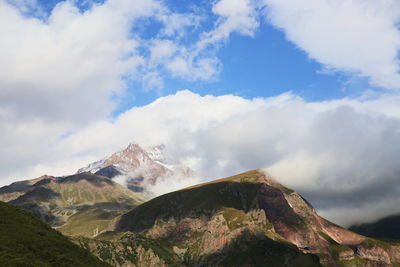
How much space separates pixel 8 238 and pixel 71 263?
33768 millimetres

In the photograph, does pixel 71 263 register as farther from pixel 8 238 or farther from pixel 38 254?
pixel 8 238

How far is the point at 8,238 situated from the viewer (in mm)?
196375

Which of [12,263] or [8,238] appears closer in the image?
[12,263]

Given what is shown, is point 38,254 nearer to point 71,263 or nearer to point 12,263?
point 71,263

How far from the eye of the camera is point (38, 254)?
19425cm

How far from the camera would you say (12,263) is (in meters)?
Answer: 164

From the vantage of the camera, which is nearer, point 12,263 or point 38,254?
point 12,263

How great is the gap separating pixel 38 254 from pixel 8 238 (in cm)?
1774

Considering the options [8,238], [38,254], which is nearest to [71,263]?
[38,254]

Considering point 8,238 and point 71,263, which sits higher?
point 8,238

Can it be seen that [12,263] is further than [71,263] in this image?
No

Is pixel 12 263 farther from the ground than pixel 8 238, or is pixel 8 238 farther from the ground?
pixel 8 238

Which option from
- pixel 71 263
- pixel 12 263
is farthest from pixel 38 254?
pixel 12 263

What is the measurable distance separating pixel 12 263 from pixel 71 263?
39513 millimetres
